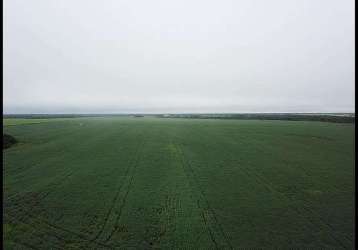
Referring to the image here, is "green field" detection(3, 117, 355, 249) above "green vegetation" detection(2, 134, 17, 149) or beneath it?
beneath

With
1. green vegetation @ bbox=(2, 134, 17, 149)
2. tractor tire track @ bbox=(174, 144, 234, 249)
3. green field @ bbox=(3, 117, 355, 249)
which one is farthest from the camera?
green vegetation @ bbox=(2, 134, 17, 149)

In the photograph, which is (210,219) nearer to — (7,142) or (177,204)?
(177,204)

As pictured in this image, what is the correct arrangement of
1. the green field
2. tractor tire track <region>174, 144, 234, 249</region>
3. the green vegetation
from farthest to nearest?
the green vegetation, the green field, tractor tire track <region>174, 144, 234, 249</region>

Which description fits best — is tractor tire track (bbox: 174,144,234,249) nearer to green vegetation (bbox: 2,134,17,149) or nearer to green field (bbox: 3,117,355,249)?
green field (bbox: 3,117,355,249)

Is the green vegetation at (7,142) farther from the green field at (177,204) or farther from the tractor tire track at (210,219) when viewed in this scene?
the tractor tire track at (210,219)

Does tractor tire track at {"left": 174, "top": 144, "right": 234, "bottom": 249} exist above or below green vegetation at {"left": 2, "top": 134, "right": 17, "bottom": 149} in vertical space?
below

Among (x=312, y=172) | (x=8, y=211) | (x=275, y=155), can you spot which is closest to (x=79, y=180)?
(x=8, y=211)

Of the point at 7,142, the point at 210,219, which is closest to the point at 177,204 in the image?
the point at 210,219

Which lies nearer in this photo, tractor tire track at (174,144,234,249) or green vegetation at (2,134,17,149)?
tractor tire track at (174,144,234,249)

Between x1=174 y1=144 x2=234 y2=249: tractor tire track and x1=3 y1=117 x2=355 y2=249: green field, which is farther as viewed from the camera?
x1=3 y1=117 x2=355 y2=249: green field

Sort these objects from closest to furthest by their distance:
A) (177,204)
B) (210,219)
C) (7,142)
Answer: (210,219), (177,204), (7,142)

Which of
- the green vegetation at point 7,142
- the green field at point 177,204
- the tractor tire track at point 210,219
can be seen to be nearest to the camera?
the tractor tire track at point 210,219

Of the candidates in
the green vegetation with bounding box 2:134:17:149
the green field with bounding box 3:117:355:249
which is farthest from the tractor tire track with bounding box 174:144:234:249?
the green vegetation with bounding box 2:134:17:149

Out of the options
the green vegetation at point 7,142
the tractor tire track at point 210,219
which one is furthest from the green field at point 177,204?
the green vegetation at point 7,142
